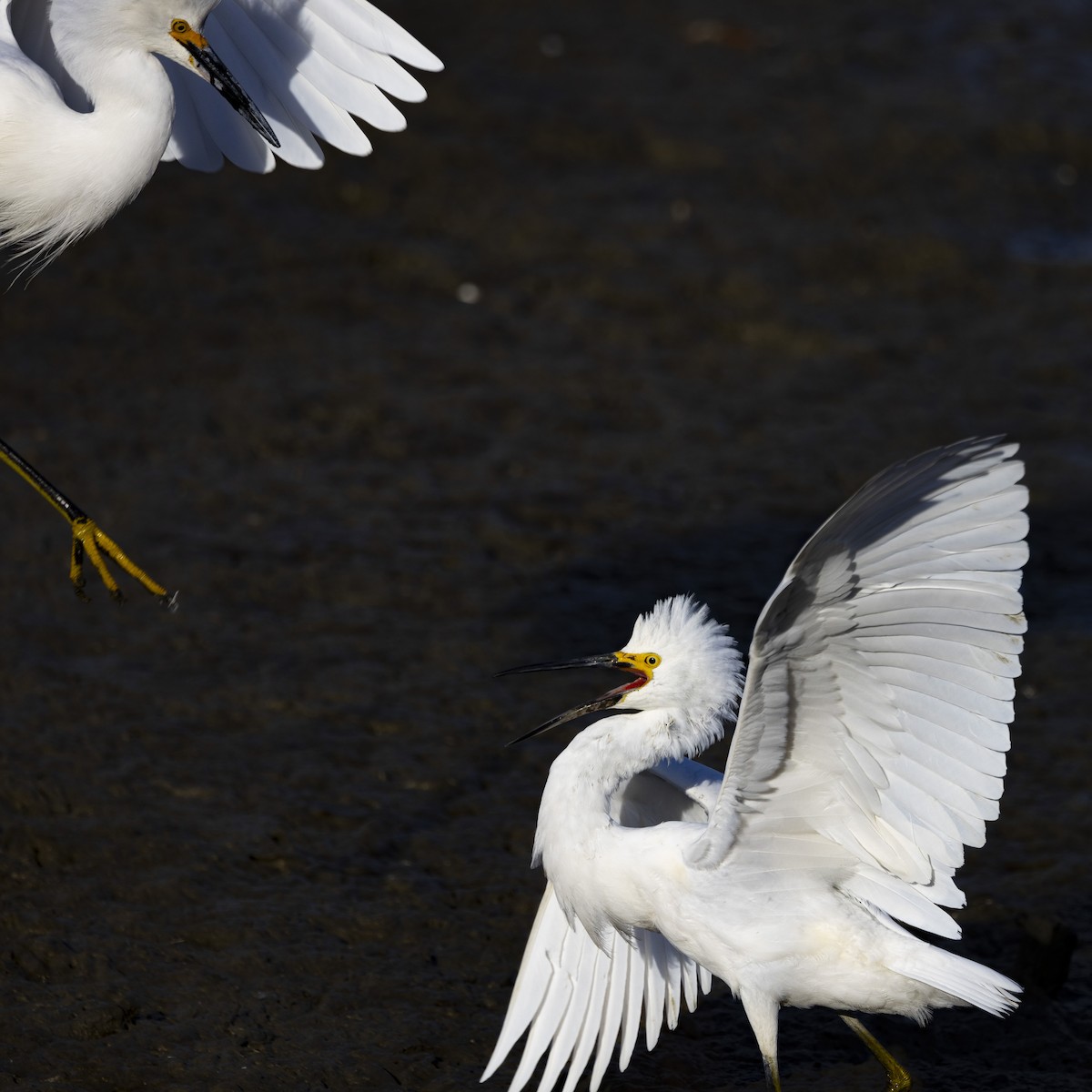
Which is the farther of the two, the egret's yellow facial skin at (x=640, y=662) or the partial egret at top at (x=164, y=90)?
the partial egret at top at (x=164, y=90)

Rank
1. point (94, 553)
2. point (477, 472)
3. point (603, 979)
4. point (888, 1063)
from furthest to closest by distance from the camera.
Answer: point (477, 472) → point (94, 553) → point (603, 979) → point (888, 1063)

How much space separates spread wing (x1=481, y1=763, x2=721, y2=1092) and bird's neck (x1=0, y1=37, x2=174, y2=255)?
2.28 m

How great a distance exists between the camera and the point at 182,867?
533 cm

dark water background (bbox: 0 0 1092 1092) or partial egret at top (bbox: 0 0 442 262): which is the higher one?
partial egret at top (bbox: 0 0 442 262)

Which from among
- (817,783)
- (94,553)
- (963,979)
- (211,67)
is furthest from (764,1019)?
(211,67)

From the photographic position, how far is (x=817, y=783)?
402cm

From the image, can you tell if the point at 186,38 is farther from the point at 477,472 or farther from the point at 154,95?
the point at 477,472

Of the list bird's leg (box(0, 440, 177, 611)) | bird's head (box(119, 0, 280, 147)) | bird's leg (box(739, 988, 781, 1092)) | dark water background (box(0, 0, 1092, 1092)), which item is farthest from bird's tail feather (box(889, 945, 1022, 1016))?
bird's head (box(119, 0, 280, 147))

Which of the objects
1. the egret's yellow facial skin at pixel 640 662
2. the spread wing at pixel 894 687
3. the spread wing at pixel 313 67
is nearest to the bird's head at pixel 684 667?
the egret's yellow facial skin at pixel 640 662

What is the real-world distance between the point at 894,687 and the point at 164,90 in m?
2.68

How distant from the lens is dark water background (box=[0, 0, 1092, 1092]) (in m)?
4.96

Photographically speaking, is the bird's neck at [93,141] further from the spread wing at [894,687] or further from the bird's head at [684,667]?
the spread wing at [894,687]

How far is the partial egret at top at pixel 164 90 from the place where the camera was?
4.82 metres

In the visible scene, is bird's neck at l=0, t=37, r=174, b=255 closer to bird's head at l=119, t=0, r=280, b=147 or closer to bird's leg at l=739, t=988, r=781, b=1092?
bird's head at l=119, t=0, r=280, b=147
